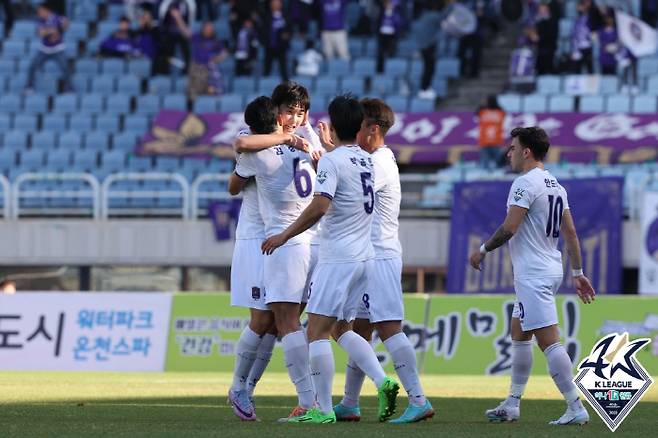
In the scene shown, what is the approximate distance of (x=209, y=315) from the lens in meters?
22.7

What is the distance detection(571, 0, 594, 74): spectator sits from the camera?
32156 mm

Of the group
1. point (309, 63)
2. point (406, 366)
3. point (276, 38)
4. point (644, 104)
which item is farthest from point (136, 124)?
point (406, 366)

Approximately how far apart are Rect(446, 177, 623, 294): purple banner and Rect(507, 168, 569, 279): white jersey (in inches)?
580

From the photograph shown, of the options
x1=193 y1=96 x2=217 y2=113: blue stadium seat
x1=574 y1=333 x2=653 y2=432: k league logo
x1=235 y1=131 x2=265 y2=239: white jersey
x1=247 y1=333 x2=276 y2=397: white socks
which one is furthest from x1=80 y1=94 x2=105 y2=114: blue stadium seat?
x1=574 y1=333 x2=653 y2=432: k league logo

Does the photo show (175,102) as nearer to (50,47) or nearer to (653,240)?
(50,47)

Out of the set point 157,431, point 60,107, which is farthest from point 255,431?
point 60,107

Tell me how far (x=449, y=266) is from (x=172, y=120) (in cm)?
750

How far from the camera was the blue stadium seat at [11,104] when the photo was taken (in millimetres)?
35344

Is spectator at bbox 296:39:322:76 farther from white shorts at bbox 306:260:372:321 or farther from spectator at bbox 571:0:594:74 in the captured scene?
white shorts at bbox 306:260:372:321

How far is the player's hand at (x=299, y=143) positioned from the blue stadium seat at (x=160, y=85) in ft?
78.2

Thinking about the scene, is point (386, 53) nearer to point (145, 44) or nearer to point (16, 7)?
point (145, 44)

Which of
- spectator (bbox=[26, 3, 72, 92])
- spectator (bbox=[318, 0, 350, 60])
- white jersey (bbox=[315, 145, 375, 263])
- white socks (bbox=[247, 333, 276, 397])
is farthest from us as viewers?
Result: spectator (bbox=[26, 3, 72, 92])

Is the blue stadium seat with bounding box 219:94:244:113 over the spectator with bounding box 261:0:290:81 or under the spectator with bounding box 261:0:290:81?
under

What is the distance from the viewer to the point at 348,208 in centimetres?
1143
